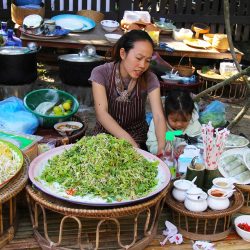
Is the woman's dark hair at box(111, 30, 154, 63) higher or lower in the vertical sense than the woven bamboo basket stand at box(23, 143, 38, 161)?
higher

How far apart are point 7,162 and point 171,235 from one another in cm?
115

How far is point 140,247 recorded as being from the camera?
272cm

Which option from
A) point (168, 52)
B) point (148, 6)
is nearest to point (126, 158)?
point (168, 52)

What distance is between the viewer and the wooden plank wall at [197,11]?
8.59 m

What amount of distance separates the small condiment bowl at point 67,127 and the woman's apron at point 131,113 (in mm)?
257

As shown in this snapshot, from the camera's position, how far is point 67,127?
4125mm

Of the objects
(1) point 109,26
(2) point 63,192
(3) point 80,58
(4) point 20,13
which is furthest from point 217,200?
(4) point 20,13

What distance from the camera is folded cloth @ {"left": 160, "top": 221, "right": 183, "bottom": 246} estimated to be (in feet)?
9.40

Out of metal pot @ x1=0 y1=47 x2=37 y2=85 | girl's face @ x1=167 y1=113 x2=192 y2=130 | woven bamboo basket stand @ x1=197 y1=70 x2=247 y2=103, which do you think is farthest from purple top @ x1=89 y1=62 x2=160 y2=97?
woven bamboo basket stand @ x1=197 y1=70 x2=247 y2=103

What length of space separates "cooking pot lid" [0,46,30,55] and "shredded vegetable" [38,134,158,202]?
3108 millimetres

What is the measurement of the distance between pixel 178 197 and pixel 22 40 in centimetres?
419

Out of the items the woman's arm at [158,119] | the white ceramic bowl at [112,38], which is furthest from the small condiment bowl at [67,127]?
the white ceramic bowl at [112,38]

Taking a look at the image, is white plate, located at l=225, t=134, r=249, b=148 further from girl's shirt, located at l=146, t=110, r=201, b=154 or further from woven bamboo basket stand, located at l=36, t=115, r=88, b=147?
woven bamboo basket stand, located at l=36, t=115, r=88, b=147

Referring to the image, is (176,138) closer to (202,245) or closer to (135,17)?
(202,245)
